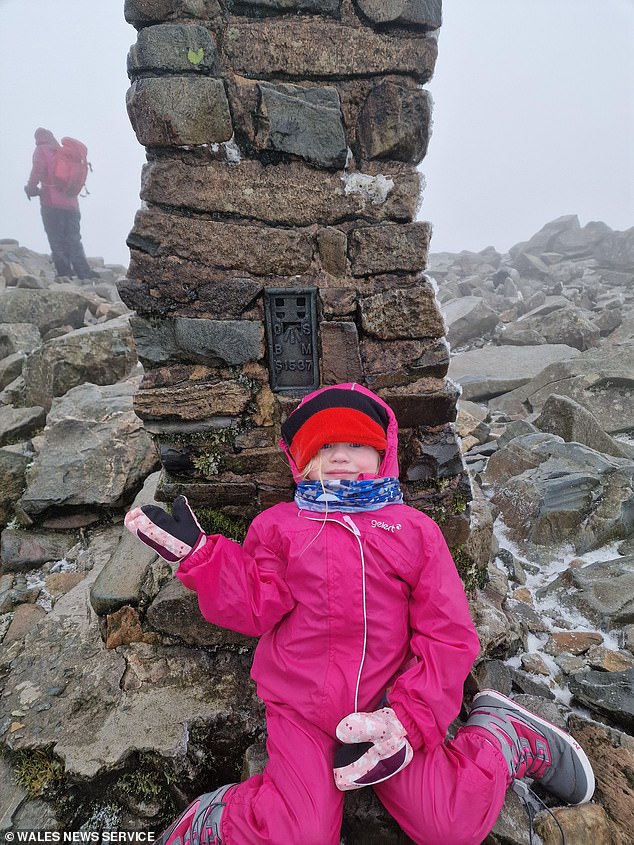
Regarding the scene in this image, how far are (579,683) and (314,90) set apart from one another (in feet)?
9.82

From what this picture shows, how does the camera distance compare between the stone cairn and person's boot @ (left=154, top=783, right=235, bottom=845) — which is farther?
the stone cairn

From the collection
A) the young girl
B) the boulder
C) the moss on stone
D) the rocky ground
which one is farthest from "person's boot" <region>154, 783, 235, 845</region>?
the boulder

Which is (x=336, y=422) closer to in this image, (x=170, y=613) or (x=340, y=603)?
(x=340, y=603)

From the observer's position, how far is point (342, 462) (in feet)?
6.12

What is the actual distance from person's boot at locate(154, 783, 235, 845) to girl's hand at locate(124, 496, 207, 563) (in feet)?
2.82

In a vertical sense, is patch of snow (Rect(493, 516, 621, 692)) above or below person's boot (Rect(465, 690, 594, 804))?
below

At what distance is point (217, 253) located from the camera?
2105 millimetres

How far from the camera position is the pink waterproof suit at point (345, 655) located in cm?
155

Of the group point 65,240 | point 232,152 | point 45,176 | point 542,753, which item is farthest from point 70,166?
point 542,753

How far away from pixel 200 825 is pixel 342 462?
135cm

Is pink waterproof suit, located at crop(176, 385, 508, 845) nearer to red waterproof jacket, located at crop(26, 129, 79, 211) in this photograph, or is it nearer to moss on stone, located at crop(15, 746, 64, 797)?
moss on stone, located at crop(15, 746, 64, 797)

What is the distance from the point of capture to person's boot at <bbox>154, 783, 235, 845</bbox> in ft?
5.19

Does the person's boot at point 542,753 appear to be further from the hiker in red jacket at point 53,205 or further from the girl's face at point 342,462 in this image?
the hiker in red jacket at point 53,205

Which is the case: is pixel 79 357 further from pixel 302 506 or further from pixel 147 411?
pixel 302 506
